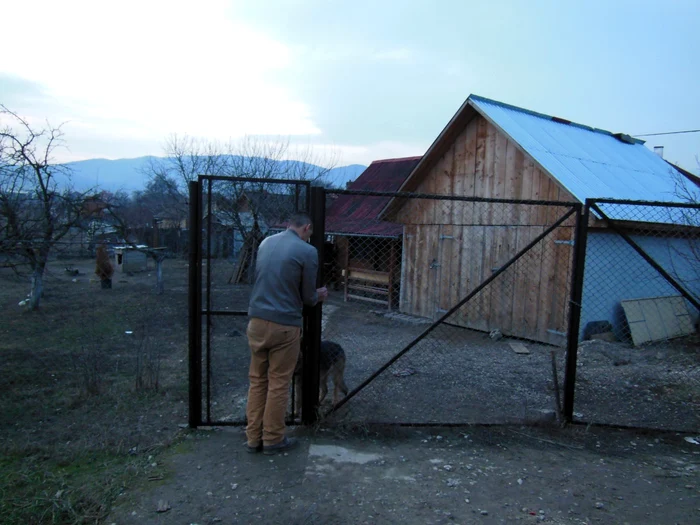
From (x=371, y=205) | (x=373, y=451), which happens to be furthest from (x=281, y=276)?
(x=371, y=205)

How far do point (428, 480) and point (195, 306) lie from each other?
235 cm

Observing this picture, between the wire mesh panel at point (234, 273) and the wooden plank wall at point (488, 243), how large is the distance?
3.71 m

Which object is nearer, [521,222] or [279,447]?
[279,447]

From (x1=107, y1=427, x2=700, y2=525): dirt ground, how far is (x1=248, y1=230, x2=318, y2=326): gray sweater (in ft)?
3.74

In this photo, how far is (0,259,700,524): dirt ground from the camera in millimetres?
3299

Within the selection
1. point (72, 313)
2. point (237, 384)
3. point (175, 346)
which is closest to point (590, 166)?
point (237, 384)

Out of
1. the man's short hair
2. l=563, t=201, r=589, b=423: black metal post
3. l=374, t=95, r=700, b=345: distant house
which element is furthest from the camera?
l=374, t=95, r=700, b=345: distant house

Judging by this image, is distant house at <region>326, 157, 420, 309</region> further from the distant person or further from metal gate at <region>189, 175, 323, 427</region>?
the distant person

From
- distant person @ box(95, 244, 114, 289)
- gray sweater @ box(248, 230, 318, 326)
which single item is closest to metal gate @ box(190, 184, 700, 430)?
gray sweater @ box(248, 230, 318, 326)

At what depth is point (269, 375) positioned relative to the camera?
4000mm

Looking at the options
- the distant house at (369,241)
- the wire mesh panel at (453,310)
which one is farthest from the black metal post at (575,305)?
the distant house at (369,241)

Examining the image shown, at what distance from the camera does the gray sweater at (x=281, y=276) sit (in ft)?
12.8

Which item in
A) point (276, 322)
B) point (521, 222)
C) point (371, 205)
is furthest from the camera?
point (371, 205)

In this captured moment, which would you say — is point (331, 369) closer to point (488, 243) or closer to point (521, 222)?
point (521, 222)
